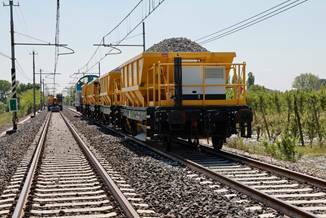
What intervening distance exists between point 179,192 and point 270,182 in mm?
1868

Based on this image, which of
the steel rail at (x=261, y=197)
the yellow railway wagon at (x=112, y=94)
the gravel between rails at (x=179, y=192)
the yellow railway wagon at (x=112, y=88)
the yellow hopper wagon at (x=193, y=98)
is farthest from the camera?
the yellow railway wagon at (x=112, y=88)

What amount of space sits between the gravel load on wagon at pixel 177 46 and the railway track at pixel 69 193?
91.0 ft

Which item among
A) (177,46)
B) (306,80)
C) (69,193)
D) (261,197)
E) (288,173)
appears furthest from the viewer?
(306,80)

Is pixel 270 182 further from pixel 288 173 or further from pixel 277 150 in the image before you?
pixel 277 150

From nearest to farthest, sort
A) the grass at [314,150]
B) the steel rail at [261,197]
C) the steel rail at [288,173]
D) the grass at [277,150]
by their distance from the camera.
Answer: the steel rail at [261,197] → the steel rail at [288,173] → the grass at [277,150] → the grass at [314,150]

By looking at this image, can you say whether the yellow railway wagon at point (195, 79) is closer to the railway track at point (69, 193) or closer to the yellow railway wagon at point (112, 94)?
the railway track at point (69, 193)

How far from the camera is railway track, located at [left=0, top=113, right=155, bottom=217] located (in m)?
6.34

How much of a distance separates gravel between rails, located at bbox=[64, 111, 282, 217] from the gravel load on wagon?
89.2ft

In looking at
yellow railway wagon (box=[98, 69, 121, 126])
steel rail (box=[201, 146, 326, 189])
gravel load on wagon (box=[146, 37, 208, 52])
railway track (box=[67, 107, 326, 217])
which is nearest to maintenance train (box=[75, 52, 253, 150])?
railway track (box=[67, 107, 326, 217])

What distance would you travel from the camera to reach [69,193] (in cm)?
769

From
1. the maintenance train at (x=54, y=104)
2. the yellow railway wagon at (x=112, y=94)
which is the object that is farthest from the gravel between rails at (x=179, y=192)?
the maintenance train at (x=54, y=104)

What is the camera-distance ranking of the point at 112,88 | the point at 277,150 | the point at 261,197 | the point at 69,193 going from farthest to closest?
1. the point at 112,88
2. the point at 277,150
3. the point at 69,193
4. the point at 261,197

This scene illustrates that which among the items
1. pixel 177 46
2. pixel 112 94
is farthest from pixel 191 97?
pixel 177 46

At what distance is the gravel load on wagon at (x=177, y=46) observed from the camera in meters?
38.6
